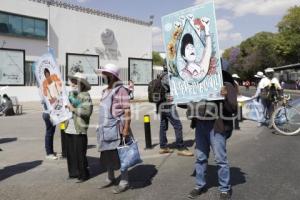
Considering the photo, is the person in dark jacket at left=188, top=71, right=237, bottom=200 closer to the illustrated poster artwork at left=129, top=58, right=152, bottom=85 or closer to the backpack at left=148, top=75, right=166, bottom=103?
the backpack at left=148, top=75, right=166, bottom=103

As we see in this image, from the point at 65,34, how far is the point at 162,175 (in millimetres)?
29448

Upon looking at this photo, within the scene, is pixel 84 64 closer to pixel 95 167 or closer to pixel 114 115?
pixel 95 167

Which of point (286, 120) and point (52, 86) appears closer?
point (52, 86)

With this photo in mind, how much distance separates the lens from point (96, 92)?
1462 inches

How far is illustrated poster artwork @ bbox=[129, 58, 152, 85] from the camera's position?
4131cm

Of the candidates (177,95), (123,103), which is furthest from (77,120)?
(177,95)

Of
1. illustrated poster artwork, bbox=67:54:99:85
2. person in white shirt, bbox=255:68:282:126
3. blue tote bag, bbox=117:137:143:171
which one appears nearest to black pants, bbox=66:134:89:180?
blue tote bag, bbox=117:137:143:171

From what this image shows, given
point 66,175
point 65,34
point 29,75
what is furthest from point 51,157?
point 65,34

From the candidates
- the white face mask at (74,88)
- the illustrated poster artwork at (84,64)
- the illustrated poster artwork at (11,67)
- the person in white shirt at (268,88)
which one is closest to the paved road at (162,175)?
the white face mask at (74,88)

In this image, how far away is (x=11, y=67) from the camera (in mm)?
29250

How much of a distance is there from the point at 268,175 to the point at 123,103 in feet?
8.41

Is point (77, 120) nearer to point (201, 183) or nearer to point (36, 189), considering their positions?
point (36, 189)

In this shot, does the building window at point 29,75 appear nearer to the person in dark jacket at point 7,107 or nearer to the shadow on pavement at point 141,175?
the person in dark jacket at point 7,107

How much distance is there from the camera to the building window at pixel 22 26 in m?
30.0
